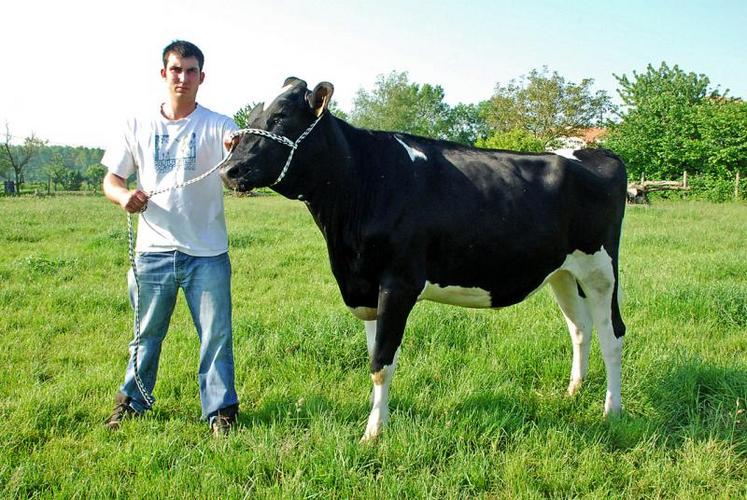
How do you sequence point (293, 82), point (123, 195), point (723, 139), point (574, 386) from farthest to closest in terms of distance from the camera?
point (723, 139)
point (574, 386)
point (293, 82)
point (123, 195)

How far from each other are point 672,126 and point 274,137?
3405cm

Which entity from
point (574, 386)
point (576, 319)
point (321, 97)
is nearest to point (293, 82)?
point (321, 97)

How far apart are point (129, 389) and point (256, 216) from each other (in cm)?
1397

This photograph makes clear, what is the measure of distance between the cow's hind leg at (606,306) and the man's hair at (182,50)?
2.87m

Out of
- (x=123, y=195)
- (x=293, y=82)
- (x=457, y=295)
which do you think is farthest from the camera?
(x=457, y=295)

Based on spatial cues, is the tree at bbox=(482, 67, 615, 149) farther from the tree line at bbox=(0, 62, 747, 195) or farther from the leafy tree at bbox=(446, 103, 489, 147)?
the leafy tree at bbox=(446, 103, 489, 147)

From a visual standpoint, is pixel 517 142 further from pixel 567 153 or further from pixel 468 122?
pixel 468 122

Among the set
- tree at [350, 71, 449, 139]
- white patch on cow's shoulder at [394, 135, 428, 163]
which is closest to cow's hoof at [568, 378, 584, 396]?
white patch on cow's shoulder at [394, 135, 428, 163]

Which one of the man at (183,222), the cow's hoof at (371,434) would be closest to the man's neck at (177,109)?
the man at (183,222)

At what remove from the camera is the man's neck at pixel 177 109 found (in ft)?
11.5

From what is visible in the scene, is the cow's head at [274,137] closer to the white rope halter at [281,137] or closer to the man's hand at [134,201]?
the white rope halter at [281,137]

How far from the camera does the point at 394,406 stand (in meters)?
3.94

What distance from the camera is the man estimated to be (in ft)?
11.4

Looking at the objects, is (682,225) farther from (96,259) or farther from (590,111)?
(590,111)
